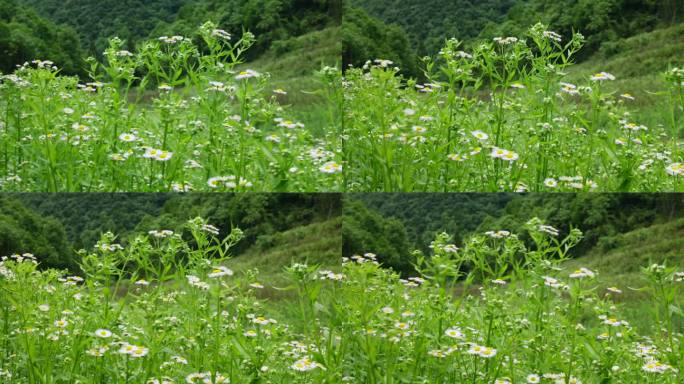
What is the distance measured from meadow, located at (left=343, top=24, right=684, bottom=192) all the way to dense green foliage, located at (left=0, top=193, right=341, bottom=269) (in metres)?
0.44

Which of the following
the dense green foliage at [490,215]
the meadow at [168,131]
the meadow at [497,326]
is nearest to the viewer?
the meadow at [497,326]

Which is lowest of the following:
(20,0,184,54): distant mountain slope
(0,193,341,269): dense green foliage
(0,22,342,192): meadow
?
(0,193,341,269): dense green foliage

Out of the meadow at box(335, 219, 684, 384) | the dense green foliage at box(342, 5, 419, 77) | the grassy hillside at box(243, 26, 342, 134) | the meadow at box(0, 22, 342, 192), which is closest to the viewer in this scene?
the meadow at box(335, 219, 684, 384)

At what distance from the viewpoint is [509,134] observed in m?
4.68

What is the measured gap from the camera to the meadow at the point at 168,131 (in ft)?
15.1

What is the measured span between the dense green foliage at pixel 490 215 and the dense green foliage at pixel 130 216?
220mm

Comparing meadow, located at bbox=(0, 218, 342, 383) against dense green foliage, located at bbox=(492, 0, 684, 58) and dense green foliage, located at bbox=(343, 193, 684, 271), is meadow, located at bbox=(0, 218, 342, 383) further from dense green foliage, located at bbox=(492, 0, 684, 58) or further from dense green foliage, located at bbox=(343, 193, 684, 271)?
dense green foliage, located at bbox=(492, 0, 684, 58)

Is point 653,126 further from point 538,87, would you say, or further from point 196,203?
point 196,203

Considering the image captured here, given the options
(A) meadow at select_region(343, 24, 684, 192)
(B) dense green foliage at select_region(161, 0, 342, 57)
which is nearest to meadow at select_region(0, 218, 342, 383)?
(A) meadow at select_region(343, 24, 684, 192)

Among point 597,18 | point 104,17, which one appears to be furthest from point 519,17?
point 104,17

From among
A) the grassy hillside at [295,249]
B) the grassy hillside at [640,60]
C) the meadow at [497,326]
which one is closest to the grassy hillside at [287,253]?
the grassy hillside at [295,249]

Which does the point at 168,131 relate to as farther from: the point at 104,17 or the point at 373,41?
the point at 373,41

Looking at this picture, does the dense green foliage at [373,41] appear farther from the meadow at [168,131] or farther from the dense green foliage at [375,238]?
the dense green foliage at [375,238]

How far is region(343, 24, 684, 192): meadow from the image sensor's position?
462 cm
